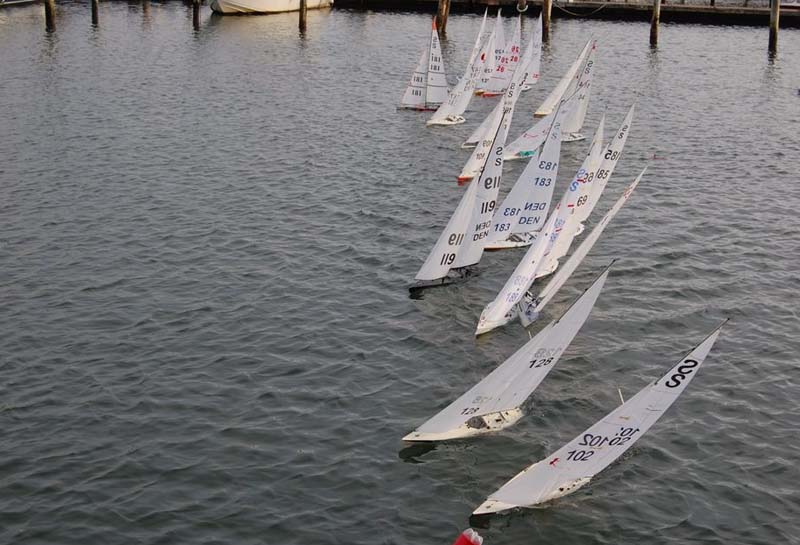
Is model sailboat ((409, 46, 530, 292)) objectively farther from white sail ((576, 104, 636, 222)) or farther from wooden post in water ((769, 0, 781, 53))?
wooden post in water ((769, 0, 781, 53))

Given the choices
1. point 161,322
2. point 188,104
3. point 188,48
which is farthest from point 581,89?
point 188,48

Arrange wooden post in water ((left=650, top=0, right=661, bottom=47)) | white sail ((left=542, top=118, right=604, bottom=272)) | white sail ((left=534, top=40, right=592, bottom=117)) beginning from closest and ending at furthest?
1. white sail ((left=542, top=118, right=604, bottom=272))
2. white sail ((left=534, top=40, right=592, bottom=117))
3. wooden post in water ((left=650, top=0, right=661, bottom=47))

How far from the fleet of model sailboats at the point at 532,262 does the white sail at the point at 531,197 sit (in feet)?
0.13

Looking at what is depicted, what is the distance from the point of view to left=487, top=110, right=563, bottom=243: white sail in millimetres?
30953

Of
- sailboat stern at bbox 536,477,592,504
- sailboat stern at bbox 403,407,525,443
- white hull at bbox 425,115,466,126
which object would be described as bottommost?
sailboat stern at bbox 536,477,592,504

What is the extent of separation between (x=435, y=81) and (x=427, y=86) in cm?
54

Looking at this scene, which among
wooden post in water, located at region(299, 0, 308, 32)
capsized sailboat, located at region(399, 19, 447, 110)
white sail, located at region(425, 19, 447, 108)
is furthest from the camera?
wooden post in water, located at region(299, 0, 308, 32)

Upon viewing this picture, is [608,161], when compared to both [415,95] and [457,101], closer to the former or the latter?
[457,101]

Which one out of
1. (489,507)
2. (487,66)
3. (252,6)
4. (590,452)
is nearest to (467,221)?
(590,452)

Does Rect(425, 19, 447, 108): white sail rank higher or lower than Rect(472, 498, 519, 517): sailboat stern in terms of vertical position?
higher

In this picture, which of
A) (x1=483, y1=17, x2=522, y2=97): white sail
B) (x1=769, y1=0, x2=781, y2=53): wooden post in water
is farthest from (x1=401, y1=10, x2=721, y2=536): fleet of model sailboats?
(x1=769, y1=0, x2=781, y2=53): wooden post in water

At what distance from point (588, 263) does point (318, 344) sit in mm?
11180

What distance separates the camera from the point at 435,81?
178 feet

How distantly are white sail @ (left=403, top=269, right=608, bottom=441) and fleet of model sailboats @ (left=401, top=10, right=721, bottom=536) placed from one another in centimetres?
3
